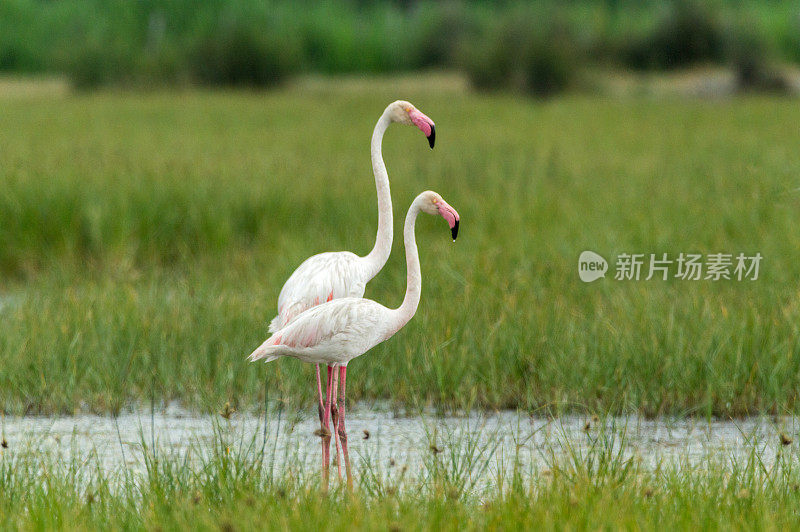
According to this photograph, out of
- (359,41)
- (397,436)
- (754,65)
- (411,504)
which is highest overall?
(359,41)

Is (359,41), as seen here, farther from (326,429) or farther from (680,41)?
(326,429)

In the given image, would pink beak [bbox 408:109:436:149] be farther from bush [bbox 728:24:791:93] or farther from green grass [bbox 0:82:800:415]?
bush [bbox 728:24:791:93]

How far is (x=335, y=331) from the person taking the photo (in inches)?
147

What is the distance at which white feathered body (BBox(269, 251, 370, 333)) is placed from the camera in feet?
13.5

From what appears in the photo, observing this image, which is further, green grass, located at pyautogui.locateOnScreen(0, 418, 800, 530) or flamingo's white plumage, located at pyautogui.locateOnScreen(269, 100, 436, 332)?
flamingo's white plumage, located at pyautogui.locateOnScreen(269, 100, 436, 332)

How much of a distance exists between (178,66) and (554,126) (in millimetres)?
12417

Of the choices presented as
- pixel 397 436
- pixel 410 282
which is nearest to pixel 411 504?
pixel 410 282

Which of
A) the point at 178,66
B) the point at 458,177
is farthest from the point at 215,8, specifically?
the point at 458,177

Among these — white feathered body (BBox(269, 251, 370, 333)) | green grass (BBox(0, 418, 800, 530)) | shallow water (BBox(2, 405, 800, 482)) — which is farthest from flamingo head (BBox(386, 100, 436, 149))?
shallow water (BBox(2, 405, 800, 482))

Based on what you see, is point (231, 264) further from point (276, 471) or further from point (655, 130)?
point (655, 130)

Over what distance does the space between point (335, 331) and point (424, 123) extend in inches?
29.4

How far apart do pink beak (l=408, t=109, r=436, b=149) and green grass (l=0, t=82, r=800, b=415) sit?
1640 mm

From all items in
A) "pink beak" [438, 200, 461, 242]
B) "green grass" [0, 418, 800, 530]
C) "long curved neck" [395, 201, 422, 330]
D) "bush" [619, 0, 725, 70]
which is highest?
"bush" [619, 0, 725, 70]

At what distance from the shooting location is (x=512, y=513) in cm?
358
